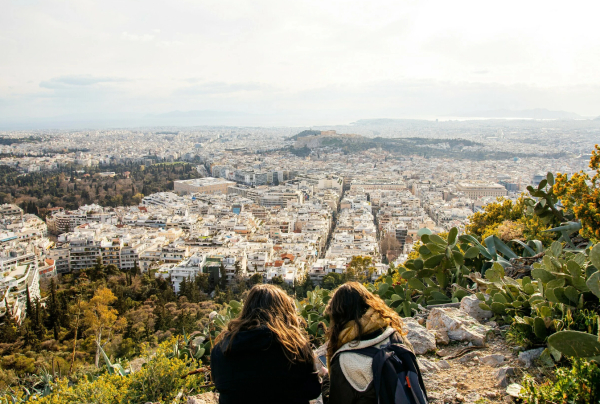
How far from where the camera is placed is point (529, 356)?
1.97 m

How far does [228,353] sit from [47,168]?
4914 cm

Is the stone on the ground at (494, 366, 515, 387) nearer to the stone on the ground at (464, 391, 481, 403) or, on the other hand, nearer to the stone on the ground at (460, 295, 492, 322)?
the stone on the ground at (464, 391, 481, 403)

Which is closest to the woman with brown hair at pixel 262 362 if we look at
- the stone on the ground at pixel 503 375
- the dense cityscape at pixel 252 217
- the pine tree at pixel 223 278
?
the stone on the ground at pixel 503 375

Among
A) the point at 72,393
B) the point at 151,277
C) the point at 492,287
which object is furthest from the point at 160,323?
the point at 492,287

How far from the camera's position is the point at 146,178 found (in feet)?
130

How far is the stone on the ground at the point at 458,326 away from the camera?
2285 millimetres

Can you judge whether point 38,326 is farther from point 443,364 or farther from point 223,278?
point 443,364

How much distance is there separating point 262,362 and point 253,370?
0.04 metres

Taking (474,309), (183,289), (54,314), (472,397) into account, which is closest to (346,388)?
(472,397)

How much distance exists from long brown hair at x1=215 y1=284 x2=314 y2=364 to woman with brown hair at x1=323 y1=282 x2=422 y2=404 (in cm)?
11

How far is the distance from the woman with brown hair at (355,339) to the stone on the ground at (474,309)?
127 centimetres

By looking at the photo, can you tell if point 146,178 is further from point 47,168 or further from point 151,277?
point 151,277

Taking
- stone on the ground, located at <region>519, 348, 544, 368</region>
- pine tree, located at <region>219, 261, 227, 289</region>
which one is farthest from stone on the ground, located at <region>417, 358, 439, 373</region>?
pine tree, located at <region>219, 261, 227, 289</region>

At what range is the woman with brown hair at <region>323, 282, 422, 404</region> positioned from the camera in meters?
1.43
